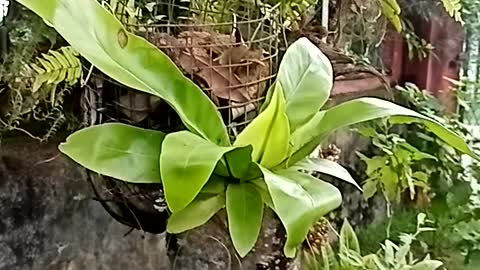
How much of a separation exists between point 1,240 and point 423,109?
2.34ft

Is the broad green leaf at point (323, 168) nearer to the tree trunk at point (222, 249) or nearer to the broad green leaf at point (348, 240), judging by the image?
the tree trunk at point (222, 249)

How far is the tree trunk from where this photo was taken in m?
0.82

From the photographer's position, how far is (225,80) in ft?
2.42

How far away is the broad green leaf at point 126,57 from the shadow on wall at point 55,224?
0.98 ft

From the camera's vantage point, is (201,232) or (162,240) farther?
(162,240)

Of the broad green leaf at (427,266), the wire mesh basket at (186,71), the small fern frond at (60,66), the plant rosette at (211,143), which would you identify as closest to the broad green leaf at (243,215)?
the plant rosette at (211,143)

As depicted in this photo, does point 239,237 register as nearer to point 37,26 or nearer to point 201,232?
point 201,232

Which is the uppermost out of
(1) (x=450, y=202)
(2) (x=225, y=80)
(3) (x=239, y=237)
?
(2) (x=225, y=80)

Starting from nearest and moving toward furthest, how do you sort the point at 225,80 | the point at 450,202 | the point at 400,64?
the point at 225,80 → the point at 450,202 → the point at 400,64

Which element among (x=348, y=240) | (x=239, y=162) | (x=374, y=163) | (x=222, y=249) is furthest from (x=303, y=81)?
(x=374, y=163)

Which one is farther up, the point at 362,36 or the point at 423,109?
the point at 362,36

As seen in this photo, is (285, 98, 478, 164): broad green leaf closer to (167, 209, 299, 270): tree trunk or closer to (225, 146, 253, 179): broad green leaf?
(225, 146, 253, 179): broad green leaf

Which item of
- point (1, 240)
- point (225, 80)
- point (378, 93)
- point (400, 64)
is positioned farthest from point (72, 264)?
point (400, 64)

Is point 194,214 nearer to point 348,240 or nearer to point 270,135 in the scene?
point 270,135
